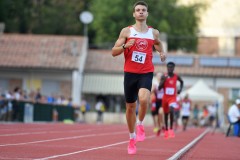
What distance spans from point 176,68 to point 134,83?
A: 4818 centimetres

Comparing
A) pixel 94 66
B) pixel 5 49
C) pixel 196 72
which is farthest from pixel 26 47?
pixel 196 72

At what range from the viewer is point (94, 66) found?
61.0 meters

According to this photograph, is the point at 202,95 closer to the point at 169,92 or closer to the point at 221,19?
the point at 169,92

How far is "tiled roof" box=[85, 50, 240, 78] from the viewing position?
198 feet

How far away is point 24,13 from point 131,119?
6460cm

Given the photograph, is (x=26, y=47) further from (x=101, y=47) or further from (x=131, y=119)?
(x=131, y=119)

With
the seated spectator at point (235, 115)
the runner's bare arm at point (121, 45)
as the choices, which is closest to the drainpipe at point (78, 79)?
the seated spectator at point (235, 115)

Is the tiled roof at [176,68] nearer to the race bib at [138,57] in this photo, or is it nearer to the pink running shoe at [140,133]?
the pink running shoe at [140,133]

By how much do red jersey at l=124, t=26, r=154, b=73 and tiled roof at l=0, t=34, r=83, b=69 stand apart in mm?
44824

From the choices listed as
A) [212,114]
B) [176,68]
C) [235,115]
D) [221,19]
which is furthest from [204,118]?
[221,19]

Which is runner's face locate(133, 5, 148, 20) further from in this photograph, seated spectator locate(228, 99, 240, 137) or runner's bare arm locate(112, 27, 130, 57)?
seated spectator locate(228, 99, 240, 137)

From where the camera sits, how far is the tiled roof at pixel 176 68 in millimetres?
60312

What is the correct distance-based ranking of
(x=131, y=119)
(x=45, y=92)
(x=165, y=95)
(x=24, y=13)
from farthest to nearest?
1. (x=24, y=13)
2. (x=45, y=92)
3. (x=165, y=95)
4. (x=131, y=119)

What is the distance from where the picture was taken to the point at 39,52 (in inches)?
2318
